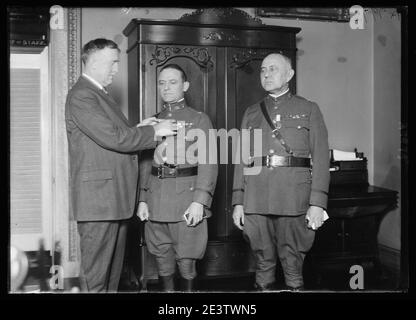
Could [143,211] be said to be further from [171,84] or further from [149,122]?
[171,84]

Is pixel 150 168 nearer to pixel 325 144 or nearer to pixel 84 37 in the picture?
pixel 325 144

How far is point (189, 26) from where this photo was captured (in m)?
3.53

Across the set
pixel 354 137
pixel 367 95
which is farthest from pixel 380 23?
pixel 354 137

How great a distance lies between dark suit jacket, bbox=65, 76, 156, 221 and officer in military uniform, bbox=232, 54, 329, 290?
0.68 meters

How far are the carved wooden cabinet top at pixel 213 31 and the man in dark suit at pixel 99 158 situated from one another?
836 mm

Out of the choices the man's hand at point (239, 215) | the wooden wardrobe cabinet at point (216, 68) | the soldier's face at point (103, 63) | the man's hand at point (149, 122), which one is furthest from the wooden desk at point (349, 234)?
the soldier's face at point (103, 63)

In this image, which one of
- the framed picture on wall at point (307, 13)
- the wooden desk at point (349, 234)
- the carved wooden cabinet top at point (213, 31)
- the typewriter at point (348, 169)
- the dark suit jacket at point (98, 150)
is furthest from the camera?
the framed picture on wall at point (307, 13)

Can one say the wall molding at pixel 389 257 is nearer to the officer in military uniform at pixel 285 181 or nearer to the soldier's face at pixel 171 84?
the officer in military uniform at pixel 285 181

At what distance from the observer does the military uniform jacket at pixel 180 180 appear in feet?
9.20

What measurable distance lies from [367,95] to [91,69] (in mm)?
2681

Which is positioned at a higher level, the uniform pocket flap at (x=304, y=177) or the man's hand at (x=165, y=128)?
the man's hand at (x=165, y=128)

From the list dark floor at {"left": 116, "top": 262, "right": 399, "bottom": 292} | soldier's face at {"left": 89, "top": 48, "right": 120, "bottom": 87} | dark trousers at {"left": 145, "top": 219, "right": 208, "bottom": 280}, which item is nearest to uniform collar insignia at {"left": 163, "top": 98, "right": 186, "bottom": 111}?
soldier's face at {"left": 89, "top": 48, "right": 120, "bottom": 87}

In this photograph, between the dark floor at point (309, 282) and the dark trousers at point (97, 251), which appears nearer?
the dark trousers at point (97, 251)

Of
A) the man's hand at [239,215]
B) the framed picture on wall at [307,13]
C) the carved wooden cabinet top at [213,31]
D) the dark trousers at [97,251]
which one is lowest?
the dark trousers at [97,251]
